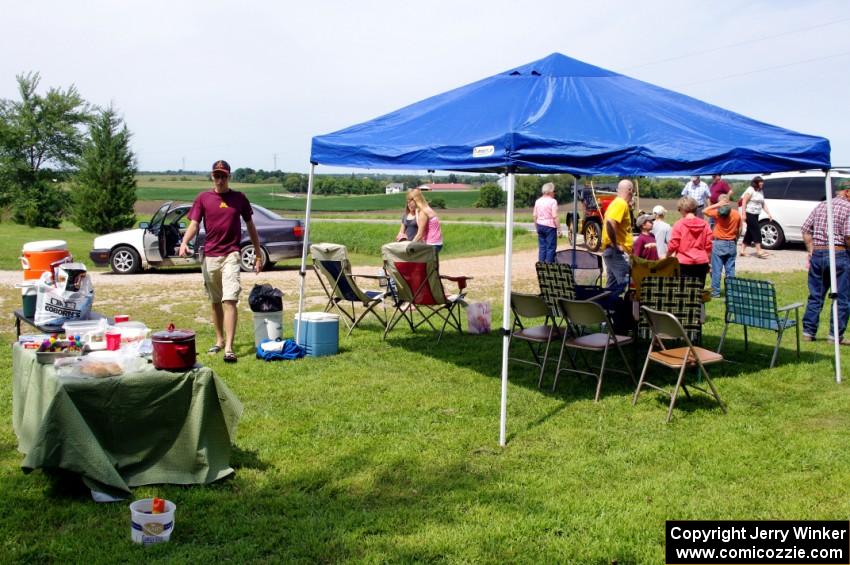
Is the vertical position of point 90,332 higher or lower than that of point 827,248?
lower

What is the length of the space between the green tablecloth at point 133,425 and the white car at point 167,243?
35.1 ft

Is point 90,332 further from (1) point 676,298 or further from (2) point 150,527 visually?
(1) point 676,298

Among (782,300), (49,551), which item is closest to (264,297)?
(49,551)

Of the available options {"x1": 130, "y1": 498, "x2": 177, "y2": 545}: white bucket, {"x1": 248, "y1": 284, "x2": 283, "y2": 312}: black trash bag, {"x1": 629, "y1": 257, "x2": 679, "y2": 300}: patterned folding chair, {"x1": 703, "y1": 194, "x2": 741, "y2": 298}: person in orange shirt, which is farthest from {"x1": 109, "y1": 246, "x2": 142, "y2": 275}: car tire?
{"x1": 130, "y1": 498, "x2": 177, "y2": 545}: white bucket

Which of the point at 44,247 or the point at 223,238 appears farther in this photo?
the point at 223,238

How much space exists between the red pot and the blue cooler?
318 cm

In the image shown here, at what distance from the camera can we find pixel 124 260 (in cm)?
1520

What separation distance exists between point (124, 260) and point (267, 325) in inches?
347

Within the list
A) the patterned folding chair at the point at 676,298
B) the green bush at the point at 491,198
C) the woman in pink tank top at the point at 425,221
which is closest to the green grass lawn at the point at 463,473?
the patterned folding chair at the point at 676,298

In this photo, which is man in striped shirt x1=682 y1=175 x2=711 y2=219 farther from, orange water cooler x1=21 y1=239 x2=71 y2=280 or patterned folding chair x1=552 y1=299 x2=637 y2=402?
orange water cooler x1=21 y1=239 x2=71 y2=280

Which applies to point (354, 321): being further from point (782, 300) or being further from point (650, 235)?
point (782, 300)

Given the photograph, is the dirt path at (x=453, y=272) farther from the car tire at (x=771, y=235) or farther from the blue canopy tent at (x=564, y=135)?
the blue canopy tent at (x=564, y=135)

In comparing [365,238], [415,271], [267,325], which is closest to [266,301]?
[267,325]

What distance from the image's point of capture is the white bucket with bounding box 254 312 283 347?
7.48 meters
